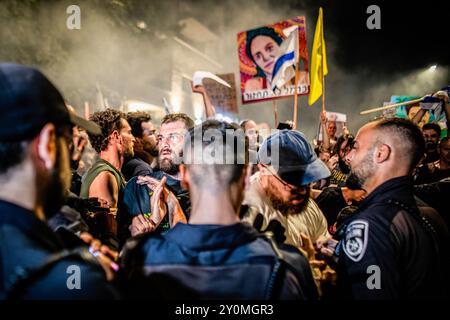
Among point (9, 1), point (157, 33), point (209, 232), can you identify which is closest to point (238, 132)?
point (209, 232)

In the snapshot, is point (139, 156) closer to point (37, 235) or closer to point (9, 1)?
point (37, 235)

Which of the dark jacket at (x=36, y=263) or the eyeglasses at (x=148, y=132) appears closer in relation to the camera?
the dark jacket at (x=36, y=263)

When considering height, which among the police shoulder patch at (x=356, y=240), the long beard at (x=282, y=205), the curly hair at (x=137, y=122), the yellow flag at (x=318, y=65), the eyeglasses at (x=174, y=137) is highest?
the yellow flag at (x=318, y=65)

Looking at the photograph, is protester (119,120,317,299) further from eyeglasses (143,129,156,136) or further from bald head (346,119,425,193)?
eyeglasses (143,129,156,136)

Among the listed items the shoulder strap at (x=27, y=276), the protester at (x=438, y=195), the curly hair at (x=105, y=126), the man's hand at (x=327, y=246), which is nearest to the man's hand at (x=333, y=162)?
the protester at (x=438, y=195)

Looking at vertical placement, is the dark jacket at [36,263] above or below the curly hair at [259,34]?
below

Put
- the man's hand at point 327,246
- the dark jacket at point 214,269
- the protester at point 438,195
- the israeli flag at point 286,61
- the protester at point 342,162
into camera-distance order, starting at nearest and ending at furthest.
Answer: the dark jacket at point 214,269
the man's hand at point 327,246
the protester at point 438,195
the protester at point 342,162
the israeli flag at point 286,61

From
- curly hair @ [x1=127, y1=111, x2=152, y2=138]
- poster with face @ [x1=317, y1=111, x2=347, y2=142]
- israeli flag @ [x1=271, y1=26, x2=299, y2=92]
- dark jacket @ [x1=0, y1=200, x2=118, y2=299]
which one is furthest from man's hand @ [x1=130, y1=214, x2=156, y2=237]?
poster with face @ [x1=317, y1=111, x2=347, y2=142]

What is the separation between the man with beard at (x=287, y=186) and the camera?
8.29 feet

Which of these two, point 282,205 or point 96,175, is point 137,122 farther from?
point 282,205

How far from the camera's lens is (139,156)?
5656mm

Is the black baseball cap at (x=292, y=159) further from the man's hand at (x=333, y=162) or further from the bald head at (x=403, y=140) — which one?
the man's hand at (x=333, y=162)

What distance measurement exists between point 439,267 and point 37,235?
2570 millimetres

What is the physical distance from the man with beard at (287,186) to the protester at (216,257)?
0.86 m
